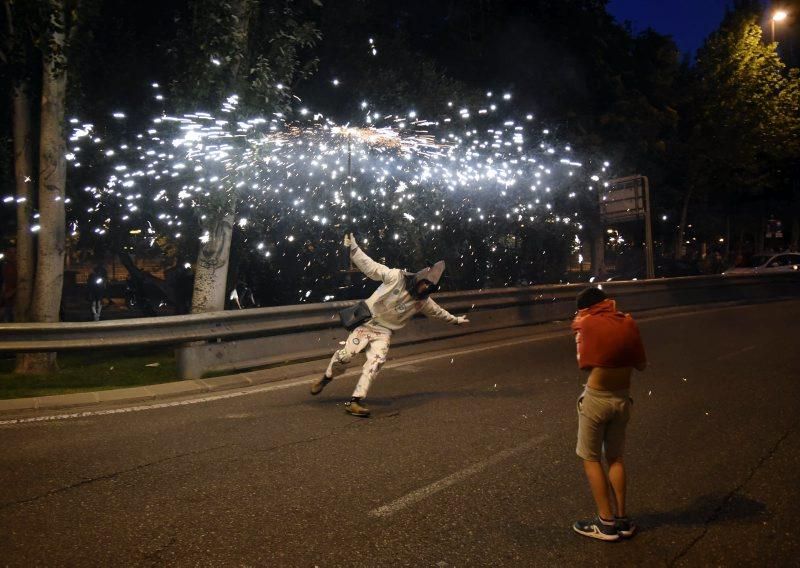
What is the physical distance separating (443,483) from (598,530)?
4.19 feet

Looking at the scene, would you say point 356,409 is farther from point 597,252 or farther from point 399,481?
point 597,252

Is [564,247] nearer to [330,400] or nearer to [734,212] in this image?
[330,400]

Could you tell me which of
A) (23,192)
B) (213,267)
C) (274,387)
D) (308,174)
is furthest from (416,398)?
(308,174)

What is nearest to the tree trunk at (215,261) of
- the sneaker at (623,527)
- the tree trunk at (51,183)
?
the tree trunk at (51,183)

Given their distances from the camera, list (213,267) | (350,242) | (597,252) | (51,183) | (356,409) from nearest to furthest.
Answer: (356,409) < (350,242) < (51,183) < (213,267) < (597,252)

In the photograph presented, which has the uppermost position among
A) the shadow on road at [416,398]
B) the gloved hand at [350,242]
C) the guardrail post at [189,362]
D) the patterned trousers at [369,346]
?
the gloved hand at [350,242]

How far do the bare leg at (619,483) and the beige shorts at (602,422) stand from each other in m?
0.05

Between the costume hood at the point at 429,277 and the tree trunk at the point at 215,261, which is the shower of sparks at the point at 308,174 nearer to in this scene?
the tree trunk at the point at 215,261

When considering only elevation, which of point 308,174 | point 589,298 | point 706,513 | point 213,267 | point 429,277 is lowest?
point 706,513

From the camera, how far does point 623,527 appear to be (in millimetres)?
4266

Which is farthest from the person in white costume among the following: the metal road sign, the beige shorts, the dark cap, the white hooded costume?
the metal road sign

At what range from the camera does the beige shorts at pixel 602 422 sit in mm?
4242

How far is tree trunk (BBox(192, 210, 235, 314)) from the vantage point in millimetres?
11477

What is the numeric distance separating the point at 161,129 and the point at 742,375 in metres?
10.4
